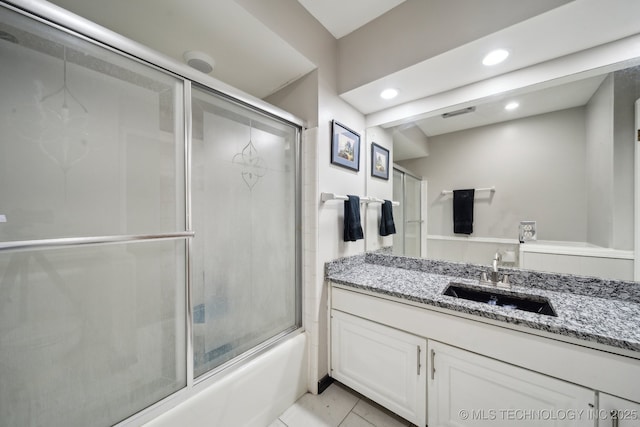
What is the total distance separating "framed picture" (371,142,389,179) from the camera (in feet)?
6.29

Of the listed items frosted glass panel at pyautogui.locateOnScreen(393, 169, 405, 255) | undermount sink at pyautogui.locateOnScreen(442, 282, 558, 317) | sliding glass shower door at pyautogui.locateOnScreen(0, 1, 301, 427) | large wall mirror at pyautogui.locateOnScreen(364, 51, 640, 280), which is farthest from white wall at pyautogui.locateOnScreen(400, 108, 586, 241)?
sliding glass shower door at pyautogui.locateOnScreen(0, 1, 301, 427)

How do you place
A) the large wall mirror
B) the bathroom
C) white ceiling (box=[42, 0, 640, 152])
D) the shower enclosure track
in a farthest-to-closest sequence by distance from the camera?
the large wall mirror
white ceiling (box=[42, 0, 640, 152])
the bathroom
the shower enclosure track

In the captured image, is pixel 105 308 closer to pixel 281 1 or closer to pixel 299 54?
pixel 299 54

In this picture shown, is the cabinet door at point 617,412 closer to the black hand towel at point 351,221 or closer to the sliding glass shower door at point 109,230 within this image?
the black hand towel at point 351,221

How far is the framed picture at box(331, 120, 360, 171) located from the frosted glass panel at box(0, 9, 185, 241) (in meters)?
0.93

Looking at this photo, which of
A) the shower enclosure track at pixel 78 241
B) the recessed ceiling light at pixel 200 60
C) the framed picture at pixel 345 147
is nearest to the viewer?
the shower enclosure track at pixel 78 241

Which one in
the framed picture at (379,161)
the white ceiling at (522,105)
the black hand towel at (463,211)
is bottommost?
the black hand towel at (463,211)

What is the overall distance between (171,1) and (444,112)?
167 centimetres

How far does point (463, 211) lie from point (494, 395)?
1043mm

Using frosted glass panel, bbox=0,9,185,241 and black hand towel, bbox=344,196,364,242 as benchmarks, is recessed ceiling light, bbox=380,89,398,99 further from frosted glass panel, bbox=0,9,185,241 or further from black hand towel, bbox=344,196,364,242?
frosted glass panel, bbox=0,9,185,241

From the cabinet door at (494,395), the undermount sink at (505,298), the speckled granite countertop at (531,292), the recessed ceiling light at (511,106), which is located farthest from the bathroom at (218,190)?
the cabinet door at (494,395)

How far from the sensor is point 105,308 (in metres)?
0.83

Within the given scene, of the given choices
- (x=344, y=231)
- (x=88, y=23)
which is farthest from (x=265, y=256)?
(x=88, y=23)

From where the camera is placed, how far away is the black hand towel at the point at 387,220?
1910mm
